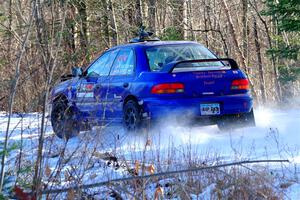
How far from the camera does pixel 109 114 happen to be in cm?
1071

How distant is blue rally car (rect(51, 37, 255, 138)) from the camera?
9.77 metres

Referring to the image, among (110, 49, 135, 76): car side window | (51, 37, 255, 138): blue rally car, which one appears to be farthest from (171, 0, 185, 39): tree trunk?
(51, 37, 255, 138): blue rally car

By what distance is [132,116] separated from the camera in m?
10.2

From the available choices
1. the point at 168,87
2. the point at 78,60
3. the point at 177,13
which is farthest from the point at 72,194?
the point at 177,13

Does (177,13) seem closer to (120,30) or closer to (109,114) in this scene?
(120,30)

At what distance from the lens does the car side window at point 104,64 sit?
11.2 meters

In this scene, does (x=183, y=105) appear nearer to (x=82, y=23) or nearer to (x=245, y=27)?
(x=82, y=23)

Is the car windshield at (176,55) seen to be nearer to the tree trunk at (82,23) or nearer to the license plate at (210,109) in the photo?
the license plate at (210,109)

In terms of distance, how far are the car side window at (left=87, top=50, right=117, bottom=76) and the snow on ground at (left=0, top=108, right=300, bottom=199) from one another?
3.31ft

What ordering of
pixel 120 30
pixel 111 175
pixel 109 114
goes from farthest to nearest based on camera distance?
pixel 120 30 < pixel 109 114 < pixel 111 175

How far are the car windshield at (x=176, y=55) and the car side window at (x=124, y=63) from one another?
1.03 ft

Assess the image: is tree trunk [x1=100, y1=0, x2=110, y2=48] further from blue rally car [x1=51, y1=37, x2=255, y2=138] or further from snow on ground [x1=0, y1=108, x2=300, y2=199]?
blue rally car [x1=51, y1=37, x2=255, y2=138]

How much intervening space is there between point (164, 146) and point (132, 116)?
144cm

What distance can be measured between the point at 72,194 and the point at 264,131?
530 cm
